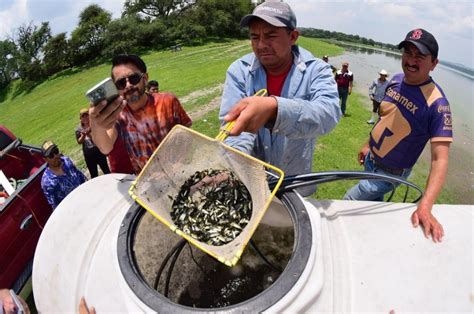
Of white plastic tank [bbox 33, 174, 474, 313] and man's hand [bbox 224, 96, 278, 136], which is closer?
white plastic tank [bbox 33, 174, 474, 313]

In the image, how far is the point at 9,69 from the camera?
4597cm

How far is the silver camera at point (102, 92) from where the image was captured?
168cm

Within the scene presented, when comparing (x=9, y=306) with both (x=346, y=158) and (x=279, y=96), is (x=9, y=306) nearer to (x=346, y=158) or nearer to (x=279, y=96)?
(x=279, y=96)

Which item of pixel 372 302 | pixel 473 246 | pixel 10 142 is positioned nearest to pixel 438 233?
pixel 473 246

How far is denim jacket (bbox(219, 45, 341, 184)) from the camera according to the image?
146cm

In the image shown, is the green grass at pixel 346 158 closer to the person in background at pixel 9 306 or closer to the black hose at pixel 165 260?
the black hose at pixel 165 260

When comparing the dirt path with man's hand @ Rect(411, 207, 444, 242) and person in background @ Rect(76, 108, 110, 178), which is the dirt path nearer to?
person in background @ Rect(76, 108, 110, 178)

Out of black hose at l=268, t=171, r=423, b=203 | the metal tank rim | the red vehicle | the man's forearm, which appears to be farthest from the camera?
the red vehicle

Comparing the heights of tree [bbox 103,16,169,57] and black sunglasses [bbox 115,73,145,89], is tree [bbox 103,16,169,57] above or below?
above

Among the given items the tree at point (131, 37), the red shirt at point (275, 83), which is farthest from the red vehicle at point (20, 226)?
the tree at point (131, 37)

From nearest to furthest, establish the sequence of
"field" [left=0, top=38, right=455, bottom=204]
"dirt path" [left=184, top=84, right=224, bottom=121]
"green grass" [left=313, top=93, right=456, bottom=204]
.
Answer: "green grass" [left=313, top=93, right=456, bottom=204] → "field" [left=0, top=38, right=455, bottom=204] → "dirt path" [left=184, top=84, right=224, bottom=121]

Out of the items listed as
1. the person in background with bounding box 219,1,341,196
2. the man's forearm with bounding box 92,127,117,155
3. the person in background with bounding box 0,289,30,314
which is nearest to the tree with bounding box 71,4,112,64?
the man's forearm with bounding box 92,127,117,155

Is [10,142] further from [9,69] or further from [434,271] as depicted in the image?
[9,69]

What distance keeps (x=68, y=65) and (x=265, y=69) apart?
156 ft
